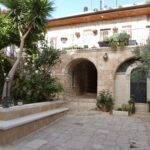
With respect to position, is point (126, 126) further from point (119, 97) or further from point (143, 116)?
point (119, 97)

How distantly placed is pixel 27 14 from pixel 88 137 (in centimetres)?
678

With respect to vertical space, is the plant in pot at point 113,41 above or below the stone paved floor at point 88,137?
above

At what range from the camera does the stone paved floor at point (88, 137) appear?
22.9 feet

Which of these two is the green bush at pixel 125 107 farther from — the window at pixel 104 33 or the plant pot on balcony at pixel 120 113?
the window at pixel 104 33

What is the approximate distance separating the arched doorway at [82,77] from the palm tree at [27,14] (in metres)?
5.39

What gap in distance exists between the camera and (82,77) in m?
20.1

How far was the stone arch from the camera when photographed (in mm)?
17181

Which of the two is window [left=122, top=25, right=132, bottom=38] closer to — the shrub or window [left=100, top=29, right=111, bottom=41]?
window [left=100, top=29, right=111, bottom=41]

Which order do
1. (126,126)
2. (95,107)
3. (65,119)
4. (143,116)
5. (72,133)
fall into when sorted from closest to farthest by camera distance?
1. (72,133)
2. (126,126)
3. (65,119)
4. (143,116)
5. (95,107)

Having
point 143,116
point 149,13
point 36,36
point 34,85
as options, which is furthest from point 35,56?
point 149,13

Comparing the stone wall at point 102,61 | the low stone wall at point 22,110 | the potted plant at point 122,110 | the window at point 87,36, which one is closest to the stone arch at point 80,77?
the stone wall at point 102,61

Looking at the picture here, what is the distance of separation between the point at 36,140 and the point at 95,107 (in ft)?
25.6

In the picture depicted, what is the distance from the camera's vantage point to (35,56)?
1359 cm

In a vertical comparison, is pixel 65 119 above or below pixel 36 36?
below
